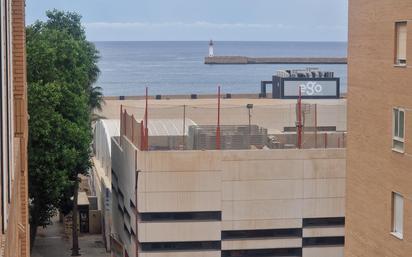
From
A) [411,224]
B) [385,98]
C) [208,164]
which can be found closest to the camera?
[411,224]

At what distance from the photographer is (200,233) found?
36469 millimetres

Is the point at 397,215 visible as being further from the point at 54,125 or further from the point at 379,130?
the point at 54,125

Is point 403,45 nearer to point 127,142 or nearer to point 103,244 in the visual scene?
point 127,142

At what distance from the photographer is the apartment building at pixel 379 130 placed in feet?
70.8

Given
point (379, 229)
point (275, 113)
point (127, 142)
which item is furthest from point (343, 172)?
point (275, 113)

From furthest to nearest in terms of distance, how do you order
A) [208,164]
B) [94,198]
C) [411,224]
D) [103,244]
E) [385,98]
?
[94,198] → [103,244] → [208,164] → [385,98] → [411,224]

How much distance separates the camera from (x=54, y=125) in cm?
4075

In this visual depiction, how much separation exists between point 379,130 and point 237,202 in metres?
14.1

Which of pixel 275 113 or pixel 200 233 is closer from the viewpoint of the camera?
pixel 200 233

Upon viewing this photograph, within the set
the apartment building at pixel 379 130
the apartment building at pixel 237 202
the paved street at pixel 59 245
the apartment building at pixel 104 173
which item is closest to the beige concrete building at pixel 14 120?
the apartment building at pixel 379 130

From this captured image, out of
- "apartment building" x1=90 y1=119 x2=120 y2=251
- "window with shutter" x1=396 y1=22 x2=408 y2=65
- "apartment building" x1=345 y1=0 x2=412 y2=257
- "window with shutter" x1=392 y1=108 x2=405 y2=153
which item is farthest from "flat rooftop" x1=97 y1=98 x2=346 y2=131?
"window with shutter" x1=396 y1=22 x2=408 y2=65

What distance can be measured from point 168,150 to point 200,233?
3625mm

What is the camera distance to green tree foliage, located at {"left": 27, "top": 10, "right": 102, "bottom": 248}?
130 feet

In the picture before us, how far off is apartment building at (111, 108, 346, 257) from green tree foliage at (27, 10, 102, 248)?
170 inches
